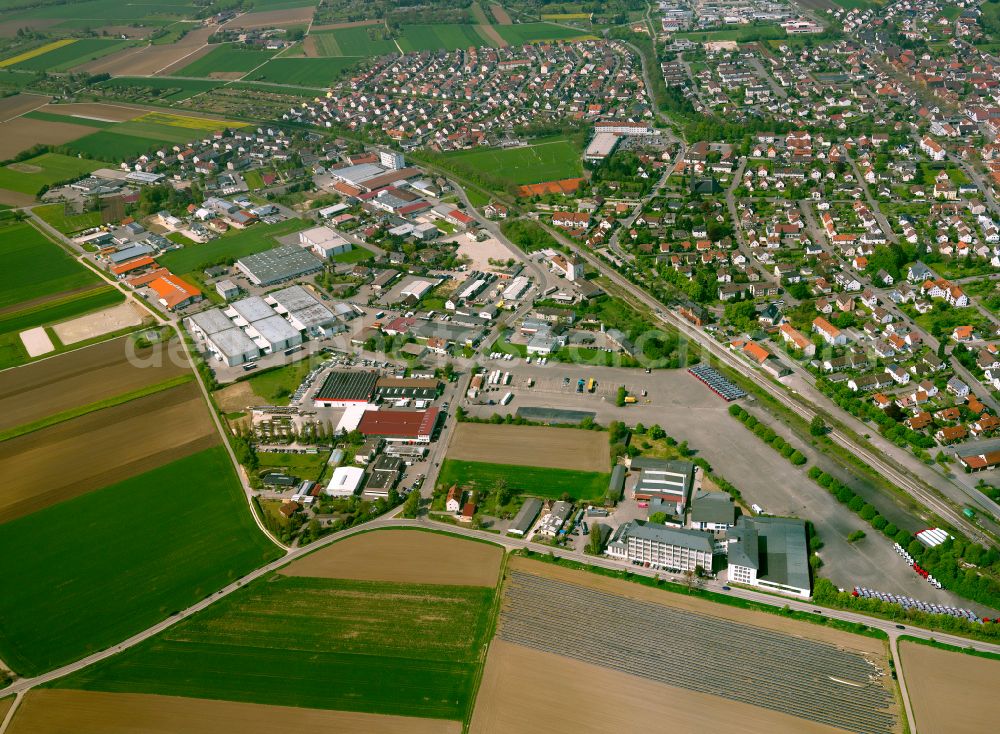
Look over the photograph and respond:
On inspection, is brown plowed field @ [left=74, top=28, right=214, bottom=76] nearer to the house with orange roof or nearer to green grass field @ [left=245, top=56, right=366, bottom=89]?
green grass field @ [left=245, top=56, right=366, bottom=89]

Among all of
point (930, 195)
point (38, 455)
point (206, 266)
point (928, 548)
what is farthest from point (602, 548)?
point (930, 195)

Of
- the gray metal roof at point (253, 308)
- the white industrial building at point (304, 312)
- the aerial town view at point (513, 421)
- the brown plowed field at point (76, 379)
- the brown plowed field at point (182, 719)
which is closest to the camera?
the brown plowed field at point (182, 719)

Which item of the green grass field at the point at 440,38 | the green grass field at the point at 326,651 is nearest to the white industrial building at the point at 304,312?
the green grass field at the point at 326,651

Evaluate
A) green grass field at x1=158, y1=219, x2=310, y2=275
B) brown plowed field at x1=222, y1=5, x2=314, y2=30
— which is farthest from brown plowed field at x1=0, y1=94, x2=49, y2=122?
green grass field at x1=158, y1=219, x2=310, y2=275

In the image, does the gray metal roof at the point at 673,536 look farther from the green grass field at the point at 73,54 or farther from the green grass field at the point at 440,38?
the green grass field at the point at 73,54

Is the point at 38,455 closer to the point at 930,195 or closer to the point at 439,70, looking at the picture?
the point at 930,195
